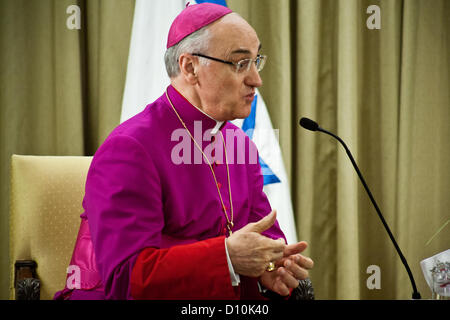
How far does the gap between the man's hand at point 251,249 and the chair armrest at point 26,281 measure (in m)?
0.98

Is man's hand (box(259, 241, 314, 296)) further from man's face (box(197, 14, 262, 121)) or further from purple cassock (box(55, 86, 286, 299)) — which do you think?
man's face (box(197, 14, 262, 121))

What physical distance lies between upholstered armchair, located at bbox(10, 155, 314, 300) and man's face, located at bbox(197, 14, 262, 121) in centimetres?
91

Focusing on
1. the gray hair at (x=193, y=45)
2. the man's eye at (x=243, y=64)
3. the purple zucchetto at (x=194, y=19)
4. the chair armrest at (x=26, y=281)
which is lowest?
the chair armrest at (x=26, y=281)

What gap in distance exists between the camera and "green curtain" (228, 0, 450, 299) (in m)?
2.78

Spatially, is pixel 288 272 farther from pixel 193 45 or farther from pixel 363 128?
pixel 363 128

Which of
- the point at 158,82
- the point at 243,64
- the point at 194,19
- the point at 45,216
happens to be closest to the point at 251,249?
the point at 243,64

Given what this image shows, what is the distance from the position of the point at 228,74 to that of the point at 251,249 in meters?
0.64

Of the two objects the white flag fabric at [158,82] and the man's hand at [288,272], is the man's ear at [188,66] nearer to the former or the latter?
the man's hand at [288,272]

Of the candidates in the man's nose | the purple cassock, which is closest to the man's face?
the man's nose

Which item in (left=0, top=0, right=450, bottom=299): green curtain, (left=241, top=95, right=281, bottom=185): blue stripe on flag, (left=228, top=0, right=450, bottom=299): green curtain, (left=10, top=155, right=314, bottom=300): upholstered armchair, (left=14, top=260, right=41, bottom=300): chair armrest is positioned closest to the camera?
(left=14, top=260, right=41, bottom=300): chair armrest

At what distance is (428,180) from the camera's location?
292cm

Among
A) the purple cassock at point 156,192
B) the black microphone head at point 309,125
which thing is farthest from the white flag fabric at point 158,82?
the black microphone head at point 309,125

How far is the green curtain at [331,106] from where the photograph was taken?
8.37ft
